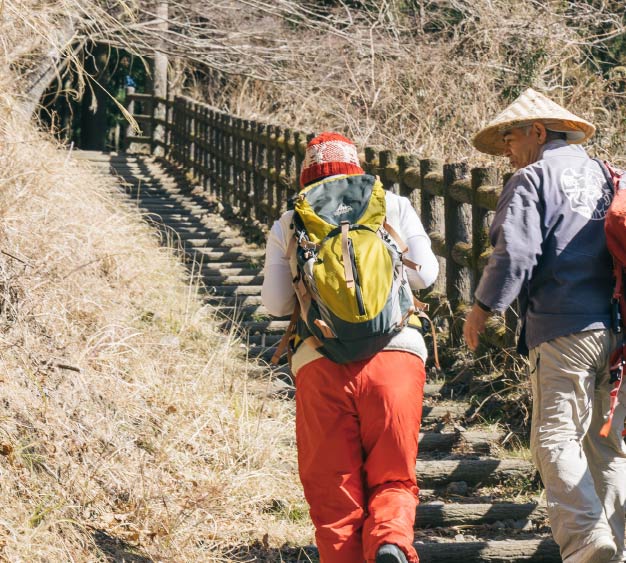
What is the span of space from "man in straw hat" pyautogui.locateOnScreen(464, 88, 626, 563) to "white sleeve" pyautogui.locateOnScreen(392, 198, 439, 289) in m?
0.19

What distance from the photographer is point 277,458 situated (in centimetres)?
513

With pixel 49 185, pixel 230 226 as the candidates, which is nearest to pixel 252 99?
pixel 230 226

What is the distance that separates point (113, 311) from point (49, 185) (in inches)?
65.4

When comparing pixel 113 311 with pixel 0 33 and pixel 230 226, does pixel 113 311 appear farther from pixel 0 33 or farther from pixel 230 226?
pixel 230 226

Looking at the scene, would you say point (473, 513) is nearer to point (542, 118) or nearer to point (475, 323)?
point (475, 323)

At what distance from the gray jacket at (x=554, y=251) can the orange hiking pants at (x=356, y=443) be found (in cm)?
46

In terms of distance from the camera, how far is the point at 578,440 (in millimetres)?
3463

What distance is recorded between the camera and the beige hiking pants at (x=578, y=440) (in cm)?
336

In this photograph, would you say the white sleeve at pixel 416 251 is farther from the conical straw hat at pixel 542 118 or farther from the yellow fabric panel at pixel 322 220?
the conical straw hat at pixel 542 118

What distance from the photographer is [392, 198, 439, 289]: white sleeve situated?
351 centimetres

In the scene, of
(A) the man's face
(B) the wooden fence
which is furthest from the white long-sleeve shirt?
(B) the wooden fence

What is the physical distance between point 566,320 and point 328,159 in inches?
38.3

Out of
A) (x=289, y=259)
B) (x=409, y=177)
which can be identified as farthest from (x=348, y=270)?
(x=409, y=177)

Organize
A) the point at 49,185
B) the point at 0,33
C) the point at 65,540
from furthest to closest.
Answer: the point at 49,185 < the point at 0,33 < the point at 65,540
